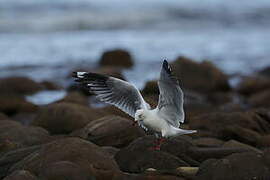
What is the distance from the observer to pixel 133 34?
22516mm

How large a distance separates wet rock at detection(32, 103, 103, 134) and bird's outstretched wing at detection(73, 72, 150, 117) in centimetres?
155

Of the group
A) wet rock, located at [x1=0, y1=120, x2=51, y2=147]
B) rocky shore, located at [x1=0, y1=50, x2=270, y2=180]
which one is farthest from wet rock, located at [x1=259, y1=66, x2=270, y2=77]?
wet rock, located at [x1=0, y1=120, x2=51, y2=147]

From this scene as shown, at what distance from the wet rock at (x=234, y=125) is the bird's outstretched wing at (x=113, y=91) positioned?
158cm

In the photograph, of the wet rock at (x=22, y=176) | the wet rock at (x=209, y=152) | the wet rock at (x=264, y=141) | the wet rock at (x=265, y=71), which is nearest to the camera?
the wet rock at (x=22, y=176)

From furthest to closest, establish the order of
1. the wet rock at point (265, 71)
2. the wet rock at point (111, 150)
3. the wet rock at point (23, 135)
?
the wet rock at point (265, 71)
the wet rock at point (23, 135)
the wet rock at point (111, 150)

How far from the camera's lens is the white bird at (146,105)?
245 inches

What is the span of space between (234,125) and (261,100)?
412 cm

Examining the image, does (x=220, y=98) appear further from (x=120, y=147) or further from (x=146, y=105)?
(x=146, y=105)

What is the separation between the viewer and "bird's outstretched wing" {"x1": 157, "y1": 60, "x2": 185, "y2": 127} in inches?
239

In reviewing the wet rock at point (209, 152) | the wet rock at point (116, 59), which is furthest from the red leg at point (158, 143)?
the wet rock at point (116, 59)

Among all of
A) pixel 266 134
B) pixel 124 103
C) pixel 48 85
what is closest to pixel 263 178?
pixel 124 103

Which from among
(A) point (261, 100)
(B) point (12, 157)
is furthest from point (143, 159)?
(A) point (261, 100)

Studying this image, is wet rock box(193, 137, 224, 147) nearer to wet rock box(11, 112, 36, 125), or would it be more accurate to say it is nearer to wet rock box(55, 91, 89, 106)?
wet rock box(55, 91, 89, 106)

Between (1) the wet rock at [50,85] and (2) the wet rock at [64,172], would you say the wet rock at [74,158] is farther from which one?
(1) the wet rock at [50,85]
